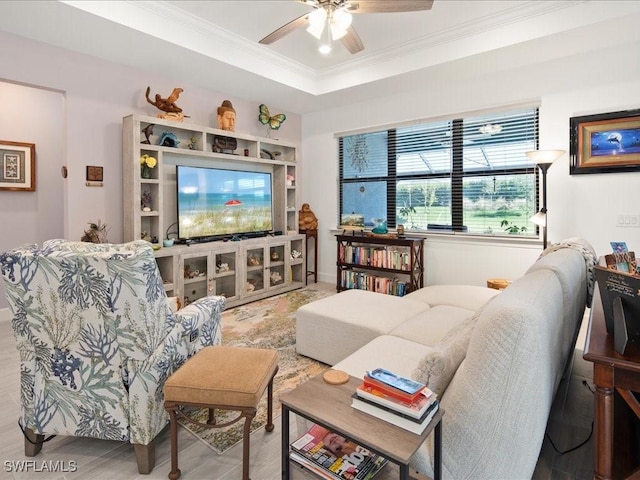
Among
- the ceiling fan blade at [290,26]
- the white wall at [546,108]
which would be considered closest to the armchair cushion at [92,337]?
the ceiling fan blade at [290,26]

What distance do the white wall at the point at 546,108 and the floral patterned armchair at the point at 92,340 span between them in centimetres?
364

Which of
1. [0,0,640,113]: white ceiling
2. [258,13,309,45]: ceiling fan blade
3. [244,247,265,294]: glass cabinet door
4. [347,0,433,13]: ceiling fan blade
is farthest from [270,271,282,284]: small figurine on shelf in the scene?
[347,0,433,13]: ceiling fan blade

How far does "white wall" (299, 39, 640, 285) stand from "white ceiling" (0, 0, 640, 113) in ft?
0.62

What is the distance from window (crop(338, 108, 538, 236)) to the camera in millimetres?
4055

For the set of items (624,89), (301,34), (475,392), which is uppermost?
(301,34)

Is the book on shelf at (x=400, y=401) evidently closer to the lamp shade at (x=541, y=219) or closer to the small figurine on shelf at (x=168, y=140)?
the lamp shade at (x=541, y=219)

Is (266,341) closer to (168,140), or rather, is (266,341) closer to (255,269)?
(255,269)

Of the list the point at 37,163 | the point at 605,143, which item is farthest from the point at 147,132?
the point at 605,143

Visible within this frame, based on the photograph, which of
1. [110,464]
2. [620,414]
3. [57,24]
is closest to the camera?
[620,414]

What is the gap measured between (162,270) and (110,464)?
237 cm

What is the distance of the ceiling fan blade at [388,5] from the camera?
227cm

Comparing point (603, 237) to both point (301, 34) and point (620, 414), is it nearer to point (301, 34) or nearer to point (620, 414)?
point (620, 414)

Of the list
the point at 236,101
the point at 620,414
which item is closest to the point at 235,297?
the point at 236,101

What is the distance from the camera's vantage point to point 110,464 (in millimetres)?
1694
